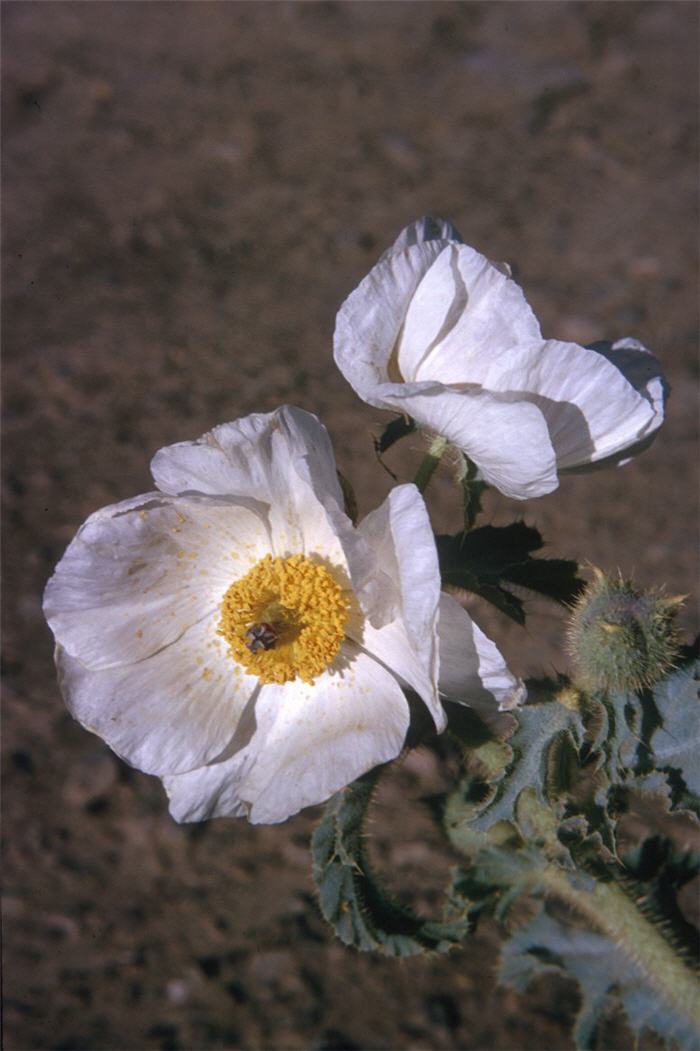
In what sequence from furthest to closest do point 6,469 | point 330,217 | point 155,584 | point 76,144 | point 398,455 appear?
point 76,144, point 330,217, point 6,469, point 398,455, point 155,584

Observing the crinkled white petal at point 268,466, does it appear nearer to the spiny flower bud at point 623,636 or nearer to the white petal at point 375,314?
the white petal at point 375,314

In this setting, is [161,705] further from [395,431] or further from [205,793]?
[395,431]

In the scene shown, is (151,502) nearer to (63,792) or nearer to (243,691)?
(243,691)

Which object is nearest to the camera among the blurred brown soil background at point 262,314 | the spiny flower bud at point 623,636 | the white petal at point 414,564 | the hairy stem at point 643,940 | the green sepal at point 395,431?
the white petal at point 414,564

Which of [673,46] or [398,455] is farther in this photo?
[673,46]

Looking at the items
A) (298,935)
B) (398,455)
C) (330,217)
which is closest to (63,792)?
(298,935)

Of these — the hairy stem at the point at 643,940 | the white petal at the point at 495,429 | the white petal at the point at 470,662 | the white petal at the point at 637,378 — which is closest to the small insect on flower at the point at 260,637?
the white petal at the point at 470,662

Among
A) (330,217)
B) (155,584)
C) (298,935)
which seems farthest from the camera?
(330,217)
